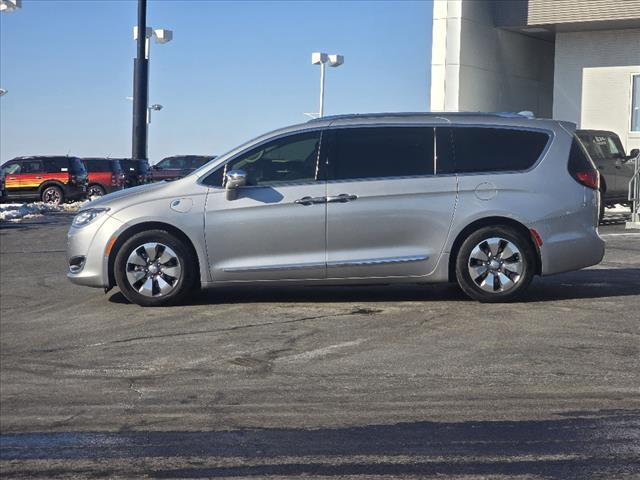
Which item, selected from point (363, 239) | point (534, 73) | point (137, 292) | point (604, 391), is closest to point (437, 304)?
point (363, 239)

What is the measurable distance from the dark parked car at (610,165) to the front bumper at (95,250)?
46.7ft

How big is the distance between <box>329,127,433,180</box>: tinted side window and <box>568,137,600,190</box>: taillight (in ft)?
4.37

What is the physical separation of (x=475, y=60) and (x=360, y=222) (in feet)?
78.2

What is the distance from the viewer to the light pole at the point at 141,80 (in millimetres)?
37906

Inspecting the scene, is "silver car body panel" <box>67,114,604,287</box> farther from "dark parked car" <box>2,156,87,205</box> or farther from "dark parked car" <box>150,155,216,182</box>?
Answer: "dark parked car" <box>150,155,216,182</box>

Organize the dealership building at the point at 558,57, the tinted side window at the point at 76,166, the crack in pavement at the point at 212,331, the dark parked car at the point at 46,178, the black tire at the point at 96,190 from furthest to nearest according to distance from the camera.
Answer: the black tire at the point at 96,190
the tinted side window at the point at 76,166
the dark parked car at the point at 46,178
the dealership building at the point at 558,57
the crack in pavement at the point at 212,331

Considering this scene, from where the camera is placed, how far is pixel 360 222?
32.1ft

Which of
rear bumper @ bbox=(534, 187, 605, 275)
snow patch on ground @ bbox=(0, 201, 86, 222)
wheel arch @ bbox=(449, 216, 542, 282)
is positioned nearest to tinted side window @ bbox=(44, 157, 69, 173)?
snow patch on ground @ bbox=(0, 201, 86, 222)

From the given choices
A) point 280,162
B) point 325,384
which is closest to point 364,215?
point 280,162

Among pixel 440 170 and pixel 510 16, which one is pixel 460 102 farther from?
pixel 440 170

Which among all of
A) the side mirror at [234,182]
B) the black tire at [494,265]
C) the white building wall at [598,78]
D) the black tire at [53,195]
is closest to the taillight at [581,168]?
the black tire at [494,265]

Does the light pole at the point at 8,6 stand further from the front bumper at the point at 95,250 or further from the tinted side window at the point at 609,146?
the front bumper at the point at 95,250

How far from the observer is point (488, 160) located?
1001cm

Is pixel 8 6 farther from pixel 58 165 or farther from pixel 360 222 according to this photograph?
pixel 360 222
